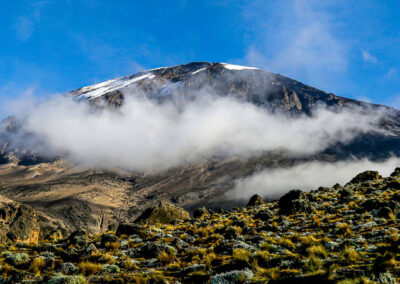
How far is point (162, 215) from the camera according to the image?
27797 millimetres

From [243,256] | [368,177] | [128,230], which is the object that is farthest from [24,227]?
[243,256]

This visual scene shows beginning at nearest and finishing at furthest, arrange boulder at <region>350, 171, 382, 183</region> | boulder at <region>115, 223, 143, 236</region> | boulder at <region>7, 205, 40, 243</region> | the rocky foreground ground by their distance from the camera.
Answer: the rocky foreground ground < boulder at <region>115, 223, 143, 236</region> < boulder at <region>350, 171, 382, 183</region> < boulder at <region>7, 205, 40, 243</region>

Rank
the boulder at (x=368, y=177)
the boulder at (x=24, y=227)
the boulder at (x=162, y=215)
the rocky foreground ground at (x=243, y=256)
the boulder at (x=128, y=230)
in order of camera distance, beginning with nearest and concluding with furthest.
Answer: the rocky foreground ground at (x=243, y=256) → the boulder at (x=128, y=230) → the boulder at (x=162, y=215) → the boulder at (x=368, y=177) → the boulder at (x=24, y=227)

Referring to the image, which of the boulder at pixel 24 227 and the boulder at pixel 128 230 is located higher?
the boulder at pixel 128 230

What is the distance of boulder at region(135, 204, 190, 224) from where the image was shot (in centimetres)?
2686

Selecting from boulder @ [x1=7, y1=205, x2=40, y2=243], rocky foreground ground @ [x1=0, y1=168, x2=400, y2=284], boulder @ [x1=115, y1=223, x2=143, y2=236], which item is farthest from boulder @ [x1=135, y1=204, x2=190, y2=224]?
boulder @ [x1=7, y1=205, x2=40, y2=243]

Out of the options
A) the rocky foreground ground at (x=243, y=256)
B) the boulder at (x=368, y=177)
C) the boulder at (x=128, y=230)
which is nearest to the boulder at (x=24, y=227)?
the boulder at (x=128, y=230)

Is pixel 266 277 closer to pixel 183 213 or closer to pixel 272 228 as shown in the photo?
pixel 272 228

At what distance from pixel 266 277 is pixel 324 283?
4.78ft

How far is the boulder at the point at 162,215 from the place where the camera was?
26.9m

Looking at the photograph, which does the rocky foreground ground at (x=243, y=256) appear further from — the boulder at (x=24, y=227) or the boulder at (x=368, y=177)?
the boulder at (x=24, y=227)

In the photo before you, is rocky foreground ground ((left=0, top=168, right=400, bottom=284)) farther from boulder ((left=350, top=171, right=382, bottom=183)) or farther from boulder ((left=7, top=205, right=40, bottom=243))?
boulder ((left=7, top=205, right=40, bottom=243))

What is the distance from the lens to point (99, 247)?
14.4 meters

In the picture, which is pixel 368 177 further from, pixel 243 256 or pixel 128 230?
pixel 243 256
